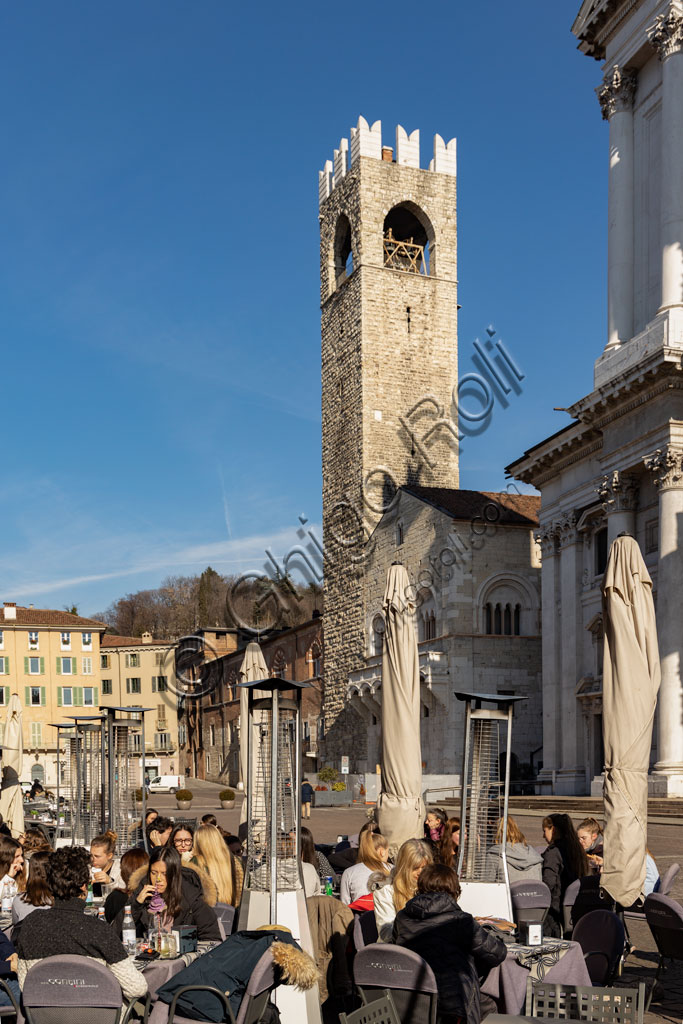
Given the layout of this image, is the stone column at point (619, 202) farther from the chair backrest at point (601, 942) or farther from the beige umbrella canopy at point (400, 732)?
the chair backrest at point (601, 942)

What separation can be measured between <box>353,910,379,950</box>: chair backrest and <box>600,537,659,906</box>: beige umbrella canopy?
109 inches

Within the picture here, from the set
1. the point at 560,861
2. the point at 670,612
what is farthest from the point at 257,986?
the point at 670,612

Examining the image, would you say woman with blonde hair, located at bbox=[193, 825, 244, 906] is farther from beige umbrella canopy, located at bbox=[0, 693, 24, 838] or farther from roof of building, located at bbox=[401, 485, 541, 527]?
roof of building, located at bbox=[401, 485, 541, 527]

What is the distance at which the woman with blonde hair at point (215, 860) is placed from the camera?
8852 millimetres

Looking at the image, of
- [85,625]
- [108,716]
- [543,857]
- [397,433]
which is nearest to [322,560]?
[397,433]

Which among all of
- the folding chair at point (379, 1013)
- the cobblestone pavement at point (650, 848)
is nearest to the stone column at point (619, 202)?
the cobblestone pavement at point (650, 848)

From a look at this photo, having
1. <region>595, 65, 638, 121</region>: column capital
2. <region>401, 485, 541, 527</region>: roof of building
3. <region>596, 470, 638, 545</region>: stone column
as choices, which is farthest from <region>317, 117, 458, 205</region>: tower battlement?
<region>596, 470, 638, 545</region>: stone column

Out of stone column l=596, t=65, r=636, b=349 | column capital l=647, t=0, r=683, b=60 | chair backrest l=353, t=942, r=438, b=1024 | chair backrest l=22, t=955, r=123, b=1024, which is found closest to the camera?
chair backrest l=22, t=955, r=123, b=1024

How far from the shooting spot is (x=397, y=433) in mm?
50031

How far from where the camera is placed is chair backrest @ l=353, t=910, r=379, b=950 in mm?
7062

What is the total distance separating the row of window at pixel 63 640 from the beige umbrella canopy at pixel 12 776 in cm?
5451

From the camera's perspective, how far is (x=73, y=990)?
5.33m

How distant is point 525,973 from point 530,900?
190cm

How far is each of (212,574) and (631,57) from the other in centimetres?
6998
